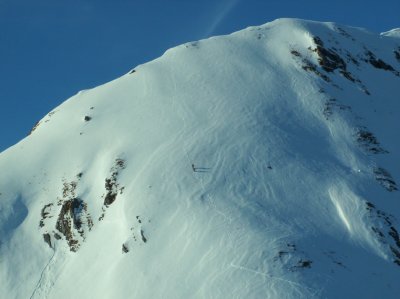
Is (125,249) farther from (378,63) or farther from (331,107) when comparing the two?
(378,63)

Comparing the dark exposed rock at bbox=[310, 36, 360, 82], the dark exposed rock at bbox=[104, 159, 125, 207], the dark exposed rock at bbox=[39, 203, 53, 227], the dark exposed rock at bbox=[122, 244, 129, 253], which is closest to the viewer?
the dark exposed rock at bbox=[122, 244, 129, 253]

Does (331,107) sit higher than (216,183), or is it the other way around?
(331,107)

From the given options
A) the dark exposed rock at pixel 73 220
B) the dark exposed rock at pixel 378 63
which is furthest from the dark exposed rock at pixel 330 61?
the dark exposed rock at pixel 73 220

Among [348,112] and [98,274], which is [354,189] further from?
[98,274]

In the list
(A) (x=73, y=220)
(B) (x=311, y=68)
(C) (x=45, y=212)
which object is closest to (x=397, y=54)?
(B) (x=311, y=68)

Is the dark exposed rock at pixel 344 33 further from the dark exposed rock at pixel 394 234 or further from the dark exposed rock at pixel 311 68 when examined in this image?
the dark exposed rock at pixel 394 234

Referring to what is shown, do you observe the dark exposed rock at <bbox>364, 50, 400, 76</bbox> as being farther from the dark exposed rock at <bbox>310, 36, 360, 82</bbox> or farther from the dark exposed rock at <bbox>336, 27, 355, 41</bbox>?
the dark exposed rock at <bbox>310, 36, 360, 82</bbox>

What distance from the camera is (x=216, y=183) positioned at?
30375 millimetres

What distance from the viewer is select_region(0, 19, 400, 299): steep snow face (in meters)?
25.5

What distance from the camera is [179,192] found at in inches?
1178

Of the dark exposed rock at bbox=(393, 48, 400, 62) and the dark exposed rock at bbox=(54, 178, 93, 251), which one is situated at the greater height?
the dark exposed rock at bbox=(393, 48, 400, 62)

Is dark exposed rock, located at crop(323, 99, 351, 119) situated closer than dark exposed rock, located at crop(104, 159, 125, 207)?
No

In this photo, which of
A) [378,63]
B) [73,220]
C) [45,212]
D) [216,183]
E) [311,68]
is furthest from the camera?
[378,63]

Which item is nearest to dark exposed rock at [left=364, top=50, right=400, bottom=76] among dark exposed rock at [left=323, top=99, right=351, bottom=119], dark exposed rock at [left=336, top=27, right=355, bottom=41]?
dark exposed rock at [left=336, top=27, right=355, bottom=41]
